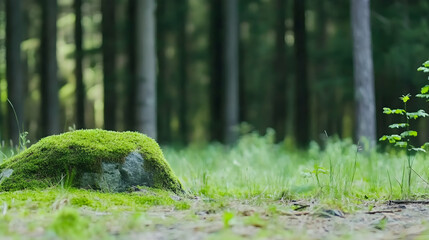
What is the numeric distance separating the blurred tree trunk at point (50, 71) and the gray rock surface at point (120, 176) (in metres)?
10.0

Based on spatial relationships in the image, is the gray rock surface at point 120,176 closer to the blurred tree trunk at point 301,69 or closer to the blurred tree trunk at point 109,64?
the blurred tree trunk at point 109,64

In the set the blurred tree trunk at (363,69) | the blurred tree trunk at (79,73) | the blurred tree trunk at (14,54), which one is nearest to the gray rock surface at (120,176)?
the blurred tree trunk at (363,69)

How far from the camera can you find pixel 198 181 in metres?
5.73

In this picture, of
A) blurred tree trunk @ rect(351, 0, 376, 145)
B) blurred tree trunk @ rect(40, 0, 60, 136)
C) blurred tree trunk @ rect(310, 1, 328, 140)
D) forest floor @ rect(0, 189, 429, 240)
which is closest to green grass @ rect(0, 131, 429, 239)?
forest floor @ rect(0, 189, 429, 240)

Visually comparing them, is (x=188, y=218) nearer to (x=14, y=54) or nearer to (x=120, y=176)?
(x=120, y=176)

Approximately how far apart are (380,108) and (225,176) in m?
10.4

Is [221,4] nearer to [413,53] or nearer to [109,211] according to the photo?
[413,53]

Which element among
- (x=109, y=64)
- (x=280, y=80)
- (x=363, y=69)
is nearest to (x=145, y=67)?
→ (x=363, y=69)

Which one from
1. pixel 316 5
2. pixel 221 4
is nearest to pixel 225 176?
pixel 221 4

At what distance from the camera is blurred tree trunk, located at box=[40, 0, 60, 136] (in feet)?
46.7

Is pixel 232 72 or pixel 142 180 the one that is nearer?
pixel 142 180

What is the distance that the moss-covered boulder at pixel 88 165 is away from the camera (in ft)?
14.7

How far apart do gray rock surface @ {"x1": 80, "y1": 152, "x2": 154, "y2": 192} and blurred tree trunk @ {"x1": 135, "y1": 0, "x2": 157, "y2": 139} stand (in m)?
6.99

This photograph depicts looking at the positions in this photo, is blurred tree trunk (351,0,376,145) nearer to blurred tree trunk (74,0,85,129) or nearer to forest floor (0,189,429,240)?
forest floor (0,189,429,240)
